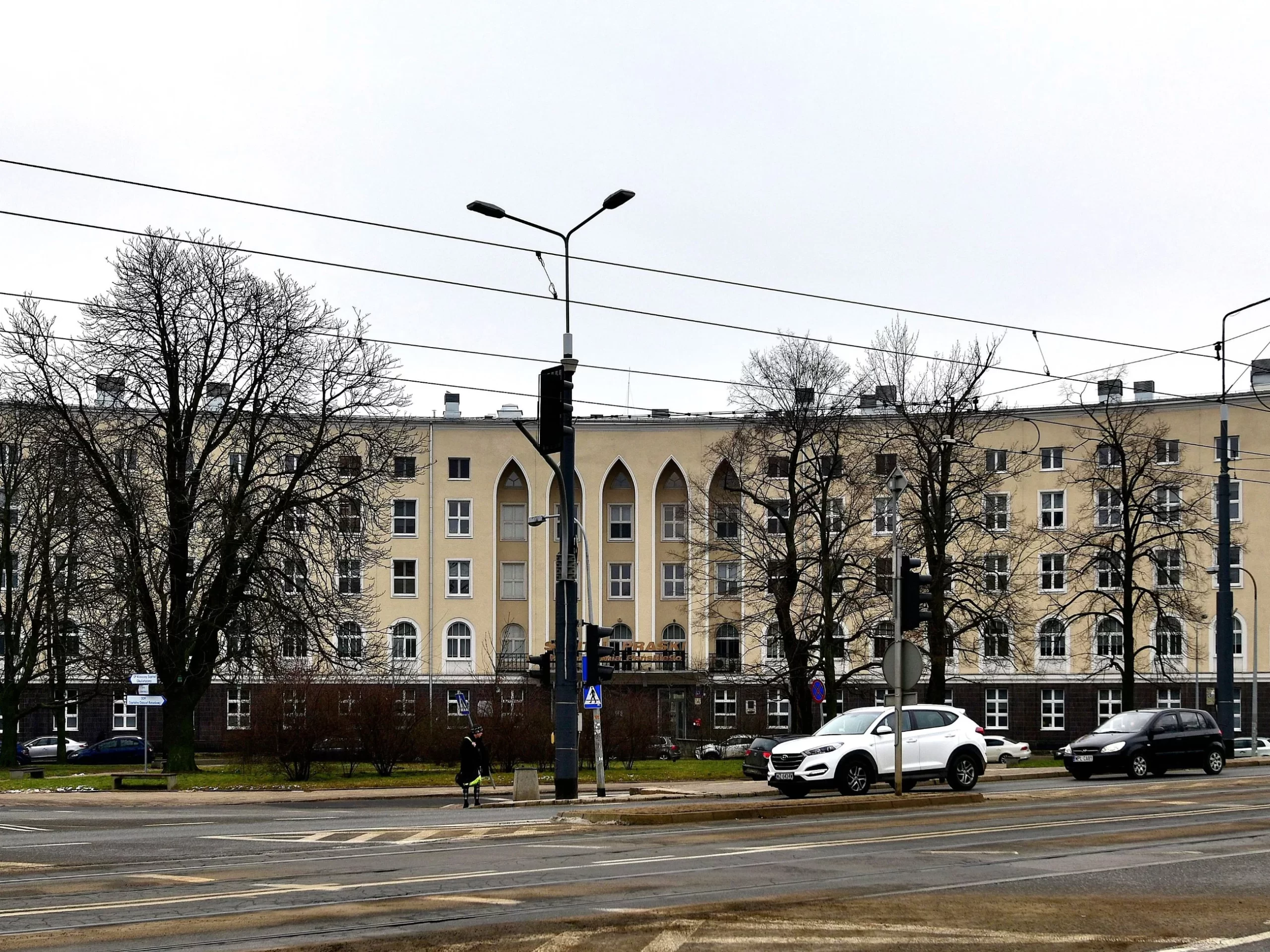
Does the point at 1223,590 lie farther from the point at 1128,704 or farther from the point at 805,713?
the point at 805,713

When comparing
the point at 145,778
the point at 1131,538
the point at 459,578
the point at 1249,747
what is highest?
the point at 1131,538

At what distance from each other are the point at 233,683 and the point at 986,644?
921 inches

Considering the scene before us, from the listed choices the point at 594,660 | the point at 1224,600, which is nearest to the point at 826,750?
the point at 594,660

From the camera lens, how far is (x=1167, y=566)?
54.5 meters

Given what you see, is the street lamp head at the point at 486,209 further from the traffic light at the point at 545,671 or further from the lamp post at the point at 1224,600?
the lamp post at the point at 1224,600

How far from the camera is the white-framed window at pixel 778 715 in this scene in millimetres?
74938

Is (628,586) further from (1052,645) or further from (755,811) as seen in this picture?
(755,811)

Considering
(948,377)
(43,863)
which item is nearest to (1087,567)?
(948,377)

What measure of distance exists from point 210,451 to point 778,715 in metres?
39.9

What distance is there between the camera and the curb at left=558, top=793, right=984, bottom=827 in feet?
72.1

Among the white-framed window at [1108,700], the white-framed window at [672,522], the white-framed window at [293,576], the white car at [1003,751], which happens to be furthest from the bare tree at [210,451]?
the white-framed window at [1108,700]

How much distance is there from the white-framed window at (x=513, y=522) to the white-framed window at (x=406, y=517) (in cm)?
428

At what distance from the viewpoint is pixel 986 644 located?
1864 inches

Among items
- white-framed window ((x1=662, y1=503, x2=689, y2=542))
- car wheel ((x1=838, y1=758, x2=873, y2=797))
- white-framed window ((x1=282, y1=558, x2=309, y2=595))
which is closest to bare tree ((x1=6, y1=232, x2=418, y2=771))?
white-framed window ((x1=282, y1=558, x2=309, y2=595))
